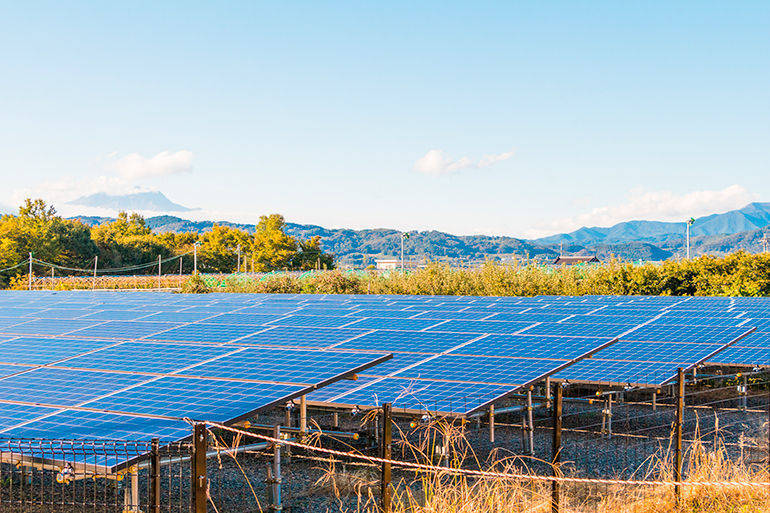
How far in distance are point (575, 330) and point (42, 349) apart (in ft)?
28.9

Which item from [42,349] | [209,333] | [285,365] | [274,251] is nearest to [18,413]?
[285,365]

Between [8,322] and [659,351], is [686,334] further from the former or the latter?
[8,322]

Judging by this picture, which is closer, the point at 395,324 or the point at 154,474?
the point at 154,474

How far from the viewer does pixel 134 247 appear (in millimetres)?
102375

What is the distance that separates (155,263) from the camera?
97.4m

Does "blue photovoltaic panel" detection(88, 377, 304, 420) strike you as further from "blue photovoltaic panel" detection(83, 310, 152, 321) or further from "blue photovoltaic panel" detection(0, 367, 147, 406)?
"blue photovoltaic panel" detection(83, 310, 152, 321)

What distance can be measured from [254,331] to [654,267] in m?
23.2

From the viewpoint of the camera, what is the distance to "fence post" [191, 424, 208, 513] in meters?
5.72

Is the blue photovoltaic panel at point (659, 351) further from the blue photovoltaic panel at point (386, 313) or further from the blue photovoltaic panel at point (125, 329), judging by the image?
the blue photovoltaic panel at point (125, 329)

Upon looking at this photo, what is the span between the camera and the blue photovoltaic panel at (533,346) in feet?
36.1

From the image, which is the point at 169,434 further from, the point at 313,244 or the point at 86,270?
the point at 313,244

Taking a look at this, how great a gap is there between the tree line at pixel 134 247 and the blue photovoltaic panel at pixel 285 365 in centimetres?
6836

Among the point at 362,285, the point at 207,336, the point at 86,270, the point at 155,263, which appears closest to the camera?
the point at 207,336

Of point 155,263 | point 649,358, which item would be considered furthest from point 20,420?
point 155,263
